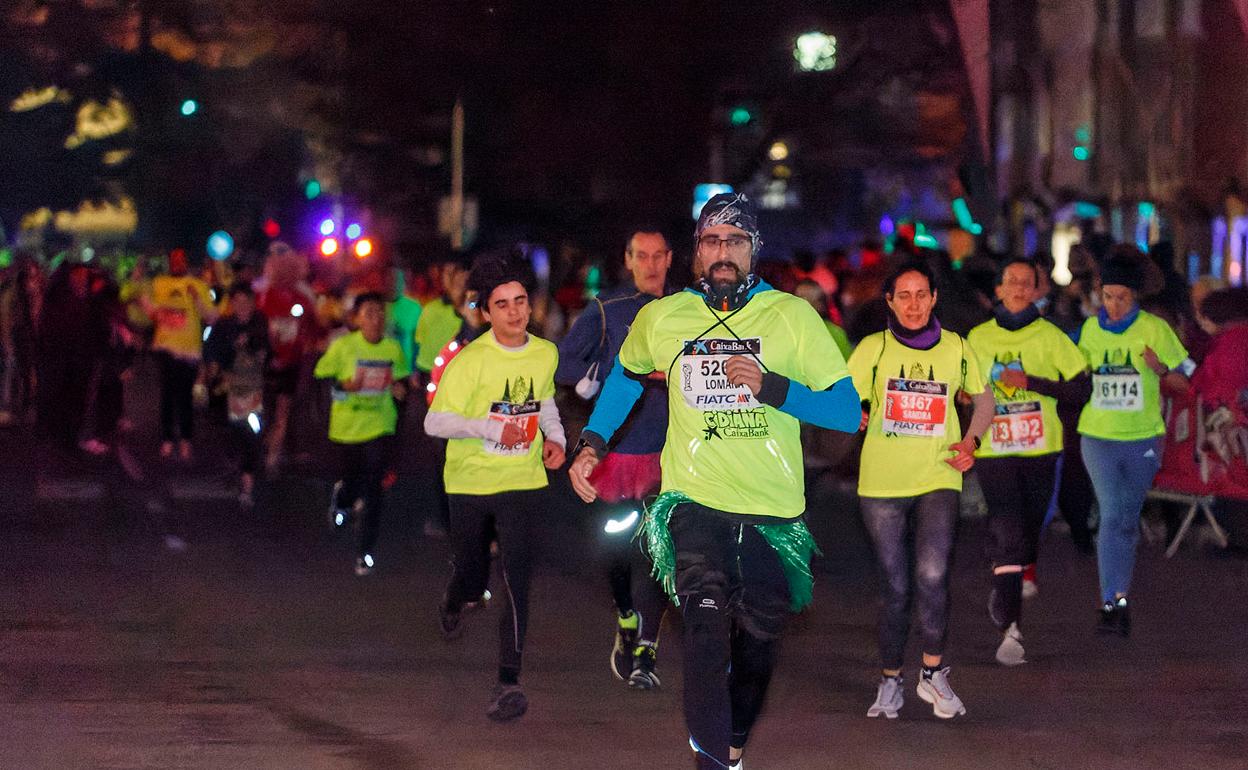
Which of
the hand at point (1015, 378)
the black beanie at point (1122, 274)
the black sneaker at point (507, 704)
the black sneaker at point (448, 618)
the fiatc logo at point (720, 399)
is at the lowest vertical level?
the black sneaker at point (507, 704)

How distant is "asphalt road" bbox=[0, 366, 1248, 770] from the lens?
290 inches

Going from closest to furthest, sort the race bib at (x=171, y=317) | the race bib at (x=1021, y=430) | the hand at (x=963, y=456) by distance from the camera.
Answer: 1. the hand at (x=963, y=456)
2. the race bib at (x=1021, y=430)
3. the race bib at (x=171, y=317)

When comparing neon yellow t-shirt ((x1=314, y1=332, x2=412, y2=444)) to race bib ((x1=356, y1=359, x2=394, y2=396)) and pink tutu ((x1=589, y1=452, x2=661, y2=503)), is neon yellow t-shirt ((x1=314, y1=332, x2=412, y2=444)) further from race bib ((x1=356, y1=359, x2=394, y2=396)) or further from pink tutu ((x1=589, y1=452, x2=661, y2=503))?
pink tutu ((x1=589, y1=452, x2=661, y2=503))

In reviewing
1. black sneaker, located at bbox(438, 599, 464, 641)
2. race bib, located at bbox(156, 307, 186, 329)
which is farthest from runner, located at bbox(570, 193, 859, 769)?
race bib, located at bbox(156, 307, 186, 329)

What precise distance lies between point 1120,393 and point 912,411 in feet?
7.77

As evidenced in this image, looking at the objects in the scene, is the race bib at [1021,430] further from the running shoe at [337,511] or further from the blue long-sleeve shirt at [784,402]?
the running shoe at [337,511]

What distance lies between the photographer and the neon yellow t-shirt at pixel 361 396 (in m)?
12.4

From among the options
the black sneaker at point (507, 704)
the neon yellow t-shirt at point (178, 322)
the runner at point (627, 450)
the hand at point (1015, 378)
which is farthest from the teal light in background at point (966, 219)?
the black sneaker at point (507, 704)

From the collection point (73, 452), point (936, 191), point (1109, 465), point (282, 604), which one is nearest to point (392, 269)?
point (73, 452)

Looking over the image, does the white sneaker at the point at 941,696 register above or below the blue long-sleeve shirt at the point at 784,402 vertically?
below

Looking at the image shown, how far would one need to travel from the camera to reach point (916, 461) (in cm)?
806

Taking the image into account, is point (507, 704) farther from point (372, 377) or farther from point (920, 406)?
point (372, 377)

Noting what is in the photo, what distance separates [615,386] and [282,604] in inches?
183

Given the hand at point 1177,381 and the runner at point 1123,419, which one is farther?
the hand at point 1177,381
